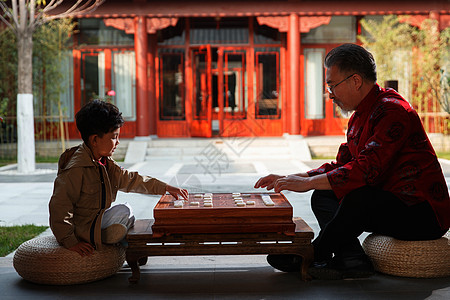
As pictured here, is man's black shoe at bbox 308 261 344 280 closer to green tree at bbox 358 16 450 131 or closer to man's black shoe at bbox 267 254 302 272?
man's black shoe at bbox 267 254 302 272

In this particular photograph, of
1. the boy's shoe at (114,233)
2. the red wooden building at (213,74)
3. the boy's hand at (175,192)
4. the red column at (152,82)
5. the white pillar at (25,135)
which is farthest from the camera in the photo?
the red wooden building at (213,74)

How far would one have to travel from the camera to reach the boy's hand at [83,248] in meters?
2.76

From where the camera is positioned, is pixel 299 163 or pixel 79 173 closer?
pixel 79 173

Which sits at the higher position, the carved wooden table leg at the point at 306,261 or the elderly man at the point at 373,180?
the elderly man at the point at 373,180

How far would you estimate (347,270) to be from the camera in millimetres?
2805

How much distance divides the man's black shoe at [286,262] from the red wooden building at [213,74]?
878 cm

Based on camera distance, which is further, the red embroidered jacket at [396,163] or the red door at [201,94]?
the red door at [201,94]

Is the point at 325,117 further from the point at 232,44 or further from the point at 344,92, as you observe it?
the point at 344,92

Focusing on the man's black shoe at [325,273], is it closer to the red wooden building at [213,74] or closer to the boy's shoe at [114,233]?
the boy's shoe at [114,233]

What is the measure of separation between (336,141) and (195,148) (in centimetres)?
275

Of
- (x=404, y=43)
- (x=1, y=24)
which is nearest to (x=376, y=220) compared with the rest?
(x=404, y=43)

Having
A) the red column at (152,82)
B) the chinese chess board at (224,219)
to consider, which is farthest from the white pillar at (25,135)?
the chinese chess board at (224,219)

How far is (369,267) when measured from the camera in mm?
2814

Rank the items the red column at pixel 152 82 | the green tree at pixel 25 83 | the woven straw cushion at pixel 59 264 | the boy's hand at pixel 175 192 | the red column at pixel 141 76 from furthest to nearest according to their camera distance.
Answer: the red column at pixel 152 82
the red column at pixel 141 76
the green tree at pixel 25 83
the boy's hand at pixel 175 192
the woven straw cushion at pixel 59 264
